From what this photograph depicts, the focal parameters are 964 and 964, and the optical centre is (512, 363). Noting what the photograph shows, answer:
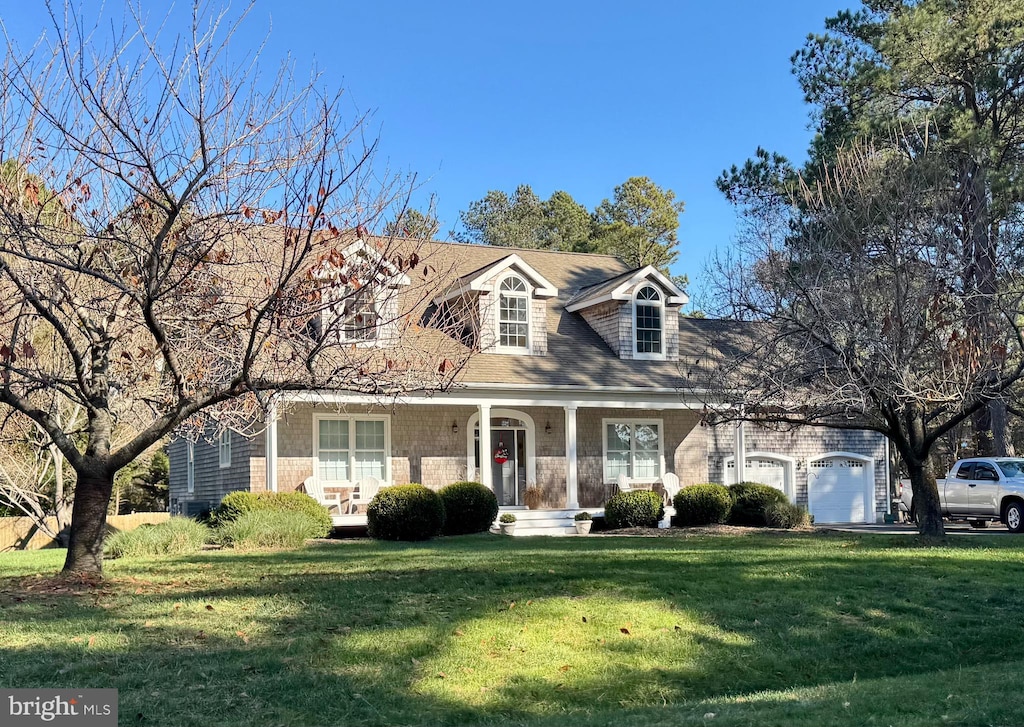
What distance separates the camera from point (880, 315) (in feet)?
45.3

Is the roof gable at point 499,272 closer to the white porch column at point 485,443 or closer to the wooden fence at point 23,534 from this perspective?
the white porch column at point 485,443

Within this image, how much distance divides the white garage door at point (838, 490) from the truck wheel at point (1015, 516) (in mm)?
4705

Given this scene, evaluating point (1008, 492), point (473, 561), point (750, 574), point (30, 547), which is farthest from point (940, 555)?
point (30, 547)

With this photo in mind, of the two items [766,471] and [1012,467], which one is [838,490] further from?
[1012,467]

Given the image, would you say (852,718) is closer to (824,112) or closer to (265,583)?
(265,583)

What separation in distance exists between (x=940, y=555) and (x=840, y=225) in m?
5.28

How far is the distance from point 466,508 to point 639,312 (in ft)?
25.3

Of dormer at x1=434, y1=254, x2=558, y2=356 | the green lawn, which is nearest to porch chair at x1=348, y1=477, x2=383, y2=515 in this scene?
dormer at x1=434, y1=254, x2=558, y2=356

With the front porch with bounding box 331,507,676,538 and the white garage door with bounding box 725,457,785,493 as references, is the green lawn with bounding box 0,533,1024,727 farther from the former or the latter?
the white garage door with bounding box 725,457,785,493

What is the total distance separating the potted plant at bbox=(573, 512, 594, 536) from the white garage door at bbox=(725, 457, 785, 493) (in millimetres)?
5255

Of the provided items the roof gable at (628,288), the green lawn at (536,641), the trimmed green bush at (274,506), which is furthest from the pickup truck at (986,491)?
the trimmed green bush at (274,506)

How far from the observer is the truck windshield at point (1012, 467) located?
21844 millimetres

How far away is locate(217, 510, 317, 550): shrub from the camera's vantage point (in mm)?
15609

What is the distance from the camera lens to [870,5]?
2564 centimetres
